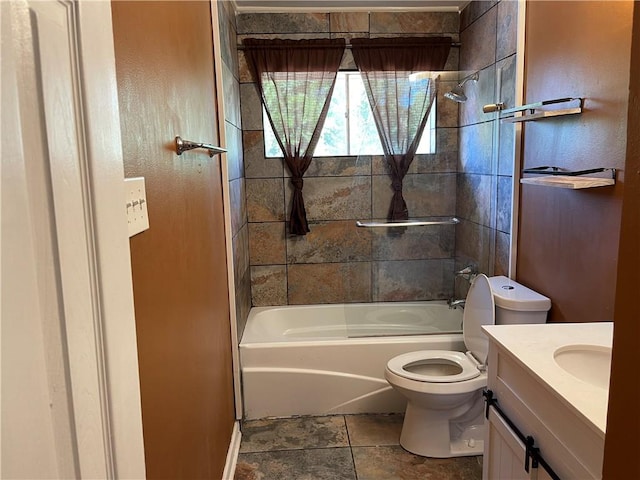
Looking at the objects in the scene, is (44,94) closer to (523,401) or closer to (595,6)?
(523,401)

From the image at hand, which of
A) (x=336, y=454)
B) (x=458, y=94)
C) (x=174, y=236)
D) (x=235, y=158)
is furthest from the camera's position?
(x=458, y=94)

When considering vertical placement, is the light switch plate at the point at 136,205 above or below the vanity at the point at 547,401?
above

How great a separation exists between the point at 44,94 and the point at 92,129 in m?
0.11

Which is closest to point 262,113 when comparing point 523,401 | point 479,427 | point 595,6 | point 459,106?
point 459,106

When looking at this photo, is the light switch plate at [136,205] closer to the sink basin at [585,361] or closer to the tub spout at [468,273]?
the sink basin at [585,361]

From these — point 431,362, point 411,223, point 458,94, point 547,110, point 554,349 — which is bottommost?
point 431,362

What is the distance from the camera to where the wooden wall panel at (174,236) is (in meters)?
1.11

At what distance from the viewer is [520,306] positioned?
2.35m

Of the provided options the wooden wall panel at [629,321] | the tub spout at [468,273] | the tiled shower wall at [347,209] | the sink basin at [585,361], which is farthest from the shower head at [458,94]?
the wooden wall panel at [629,321]

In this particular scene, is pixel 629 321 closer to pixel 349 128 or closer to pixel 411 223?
pixel 411 223

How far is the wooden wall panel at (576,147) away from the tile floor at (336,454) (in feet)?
3.14

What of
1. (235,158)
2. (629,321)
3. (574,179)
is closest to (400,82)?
(235,158)

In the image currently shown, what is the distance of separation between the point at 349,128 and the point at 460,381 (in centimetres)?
191

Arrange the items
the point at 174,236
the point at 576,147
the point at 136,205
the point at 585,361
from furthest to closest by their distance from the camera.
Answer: the point at 576,147 → the point at 585,361 → the point at 174,236 → the point at 136,205
